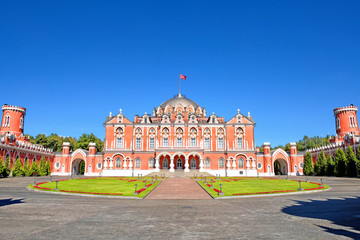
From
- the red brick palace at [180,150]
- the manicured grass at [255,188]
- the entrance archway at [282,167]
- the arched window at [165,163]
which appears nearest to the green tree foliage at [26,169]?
the red brick palace at [180,150]

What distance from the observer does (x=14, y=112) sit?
6538cm

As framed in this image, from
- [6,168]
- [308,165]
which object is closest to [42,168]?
[6,168]

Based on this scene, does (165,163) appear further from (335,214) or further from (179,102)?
(335,214)

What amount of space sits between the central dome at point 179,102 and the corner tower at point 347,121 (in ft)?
117

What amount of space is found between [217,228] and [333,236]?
3.72 metres

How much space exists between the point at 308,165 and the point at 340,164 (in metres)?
9.00

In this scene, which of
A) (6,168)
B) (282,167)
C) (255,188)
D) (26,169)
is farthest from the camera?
(282,167)

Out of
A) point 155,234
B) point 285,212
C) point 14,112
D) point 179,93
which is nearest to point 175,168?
point 179,93

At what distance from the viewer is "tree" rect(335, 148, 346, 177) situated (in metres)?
50.0

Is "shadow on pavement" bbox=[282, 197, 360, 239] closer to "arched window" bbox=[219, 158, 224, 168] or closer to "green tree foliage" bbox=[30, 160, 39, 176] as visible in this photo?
"arched window" bbox=[219, 158, 224, 168]

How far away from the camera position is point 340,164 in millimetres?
50469

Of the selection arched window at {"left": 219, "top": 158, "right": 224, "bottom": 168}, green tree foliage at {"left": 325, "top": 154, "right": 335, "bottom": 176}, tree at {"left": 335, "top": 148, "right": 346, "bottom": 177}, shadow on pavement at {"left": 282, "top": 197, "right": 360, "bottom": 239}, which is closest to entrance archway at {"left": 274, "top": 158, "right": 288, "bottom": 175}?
green tree foliage at {"left": 325, "top": 154, "right": 335, "bottom": 176}

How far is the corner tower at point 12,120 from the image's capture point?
6409cm

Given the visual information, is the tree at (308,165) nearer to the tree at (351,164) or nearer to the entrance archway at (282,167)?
the entrance archway at (282,167)
